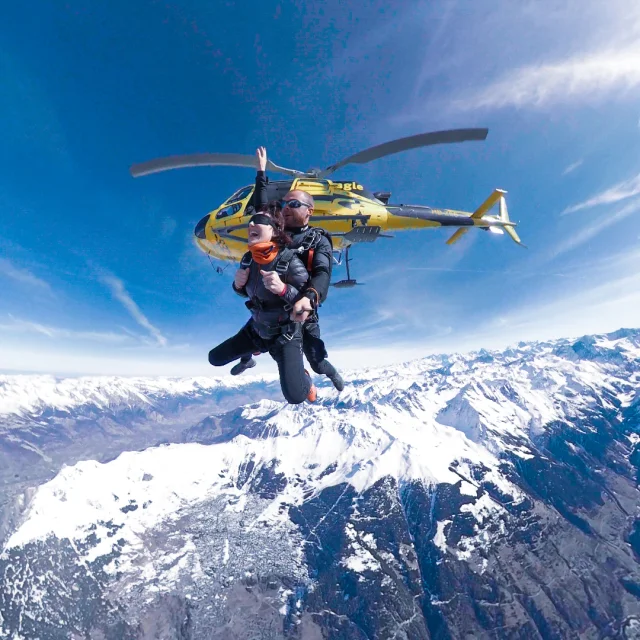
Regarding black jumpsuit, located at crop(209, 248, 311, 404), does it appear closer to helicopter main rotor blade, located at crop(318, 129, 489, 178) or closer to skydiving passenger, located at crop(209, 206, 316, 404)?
skydiving passenger, located at crop(209, 206, 316, 404)

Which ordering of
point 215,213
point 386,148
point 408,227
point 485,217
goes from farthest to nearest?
point 485,217 → point 408,227 → point 215,213 → point 386,148

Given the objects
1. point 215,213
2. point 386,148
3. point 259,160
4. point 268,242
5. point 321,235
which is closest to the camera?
point 268,242

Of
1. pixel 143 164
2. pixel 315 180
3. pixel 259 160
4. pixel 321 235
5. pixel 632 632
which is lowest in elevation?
pixel 632 632

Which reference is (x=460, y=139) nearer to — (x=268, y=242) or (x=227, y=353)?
(x=268, y=242)

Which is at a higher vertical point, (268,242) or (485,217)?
(485,217)

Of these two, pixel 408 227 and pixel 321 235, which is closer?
pixel 321 235

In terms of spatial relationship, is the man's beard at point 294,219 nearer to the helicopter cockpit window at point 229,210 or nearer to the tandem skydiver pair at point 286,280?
the tandem skydiver pair at point 286,280

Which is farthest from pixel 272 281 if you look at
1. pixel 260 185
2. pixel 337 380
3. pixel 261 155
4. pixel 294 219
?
pixel 337 380

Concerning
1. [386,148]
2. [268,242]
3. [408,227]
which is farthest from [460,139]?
[268,242]
